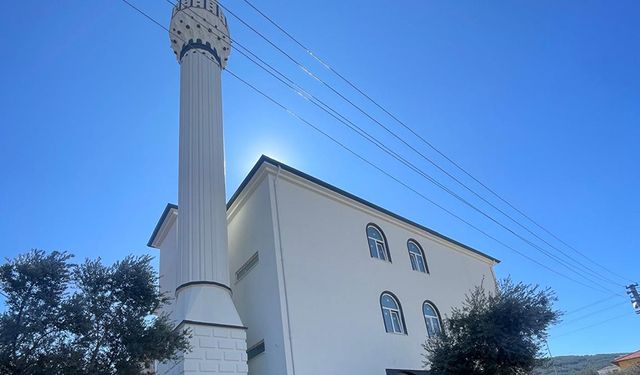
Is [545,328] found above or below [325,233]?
below

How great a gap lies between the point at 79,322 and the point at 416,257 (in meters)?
12.7

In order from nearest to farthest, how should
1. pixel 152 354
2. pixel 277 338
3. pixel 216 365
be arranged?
pixel 152 354 → pixel 216 365 → pixel 277 338

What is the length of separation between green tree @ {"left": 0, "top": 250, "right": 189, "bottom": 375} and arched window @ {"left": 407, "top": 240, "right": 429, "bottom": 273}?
10392mm

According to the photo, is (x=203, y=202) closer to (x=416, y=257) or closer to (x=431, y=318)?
(x=416, y=257)

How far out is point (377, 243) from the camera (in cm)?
1666

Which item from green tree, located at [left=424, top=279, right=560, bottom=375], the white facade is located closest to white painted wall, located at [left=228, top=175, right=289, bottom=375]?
the white facade

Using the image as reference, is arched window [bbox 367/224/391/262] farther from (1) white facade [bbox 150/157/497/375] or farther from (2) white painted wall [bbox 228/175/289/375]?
(2) white painted wall [bbox 228/175/289/375]

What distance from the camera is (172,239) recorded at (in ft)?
58.2

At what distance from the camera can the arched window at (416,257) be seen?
58.7 ft

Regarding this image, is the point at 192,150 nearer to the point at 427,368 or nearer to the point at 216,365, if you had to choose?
the point at 216,365

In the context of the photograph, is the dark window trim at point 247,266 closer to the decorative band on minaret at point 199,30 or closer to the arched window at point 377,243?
the arched window at point 377,243

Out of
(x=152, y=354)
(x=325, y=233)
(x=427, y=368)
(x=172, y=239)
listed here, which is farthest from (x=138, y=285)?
(x=427, y=368)

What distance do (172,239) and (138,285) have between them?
26.7 ft

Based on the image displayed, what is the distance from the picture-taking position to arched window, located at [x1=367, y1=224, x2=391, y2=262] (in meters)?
16.2
